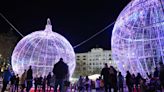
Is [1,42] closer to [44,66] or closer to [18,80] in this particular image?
[44,66]

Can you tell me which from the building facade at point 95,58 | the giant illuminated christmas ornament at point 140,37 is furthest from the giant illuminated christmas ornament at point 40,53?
the building facade at point 95,58

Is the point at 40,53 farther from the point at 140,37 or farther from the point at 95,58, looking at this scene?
Answer: the point at 95,58

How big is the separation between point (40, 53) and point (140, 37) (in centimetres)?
1106

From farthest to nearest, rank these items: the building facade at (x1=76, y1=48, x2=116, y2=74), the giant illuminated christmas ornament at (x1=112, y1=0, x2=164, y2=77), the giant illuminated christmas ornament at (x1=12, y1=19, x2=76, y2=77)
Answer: the building facade at (x1=76, y1=48, x2=116, y2=74) → the giant illuminated christmas ornament at (x1=12, y1=19, x2=76, y2=77) → the giant illuminated christmas ornament at (x1=112, y1=0, x2=164, y2=77)

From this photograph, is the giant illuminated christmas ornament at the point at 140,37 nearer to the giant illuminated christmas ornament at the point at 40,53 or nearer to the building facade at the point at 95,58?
the giant illuminated christmas ornament at the point at 40,53

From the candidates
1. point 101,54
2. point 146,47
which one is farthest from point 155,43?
point 101,54

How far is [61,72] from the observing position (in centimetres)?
1302

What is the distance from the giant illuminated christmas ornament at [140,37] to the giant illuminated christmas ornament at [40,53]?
7.26 meters

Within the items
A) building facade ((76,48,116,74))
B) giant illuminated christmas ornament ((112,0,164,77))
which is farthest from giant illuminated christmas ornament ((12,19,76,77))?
building facade ((76,48,116,74))

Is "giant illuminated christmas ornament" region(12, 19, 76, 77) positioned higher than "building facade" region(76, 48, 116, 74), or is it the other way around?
"building facade" region(76, 48, 116, 74)

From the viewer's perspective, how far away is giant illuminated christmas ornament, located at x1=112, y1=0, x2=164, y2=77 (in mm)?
20281

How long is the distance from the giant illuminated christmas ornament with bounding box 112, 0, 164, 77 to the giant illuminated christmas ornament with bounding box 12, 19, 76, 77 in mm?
7263

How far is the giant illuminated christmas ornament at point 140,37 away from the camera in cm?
2028

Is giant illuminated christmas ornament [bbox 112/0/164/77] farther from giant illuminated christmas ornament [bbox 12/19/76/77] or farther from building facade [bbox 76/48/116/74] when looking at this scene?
building facade [bbox 76/48/116/74]
